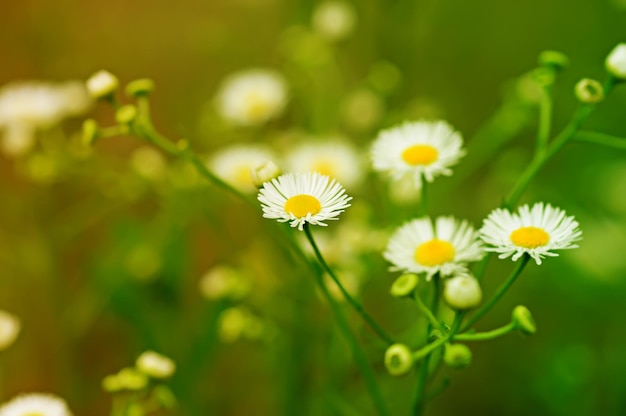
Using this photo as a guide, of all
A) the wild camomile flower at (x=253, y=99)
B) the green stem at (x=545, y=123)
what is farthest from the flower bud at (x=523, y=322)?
the wild camomile flower at (x=253, y=99)

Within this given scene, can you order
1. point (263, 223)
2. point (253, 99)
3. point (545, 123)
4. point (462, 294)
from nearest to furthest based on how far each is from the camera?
point (462, 294) → point (545, 123) → point (263, 223) → point (253, 99)

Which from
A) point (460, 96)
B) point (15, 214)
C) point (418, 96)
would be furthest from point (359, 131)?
point (15, 214)

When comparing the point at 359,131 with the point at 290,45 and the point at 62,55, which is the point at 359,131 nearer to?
the point at 290,45

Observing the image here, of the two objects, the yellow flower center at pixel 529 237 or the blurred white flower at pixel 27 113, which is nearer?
the yellow flower center at pixel 529 237

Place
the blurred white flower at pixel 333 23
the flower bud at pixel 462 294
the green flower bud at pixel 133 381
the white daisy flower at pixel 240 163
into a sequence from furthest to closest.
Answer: the blurred white flower at pixel 333 23 → the white daisy flower at pixel 240 163 → the green flower bud at pixel 133 381 → the flower bud at pixel 462 294

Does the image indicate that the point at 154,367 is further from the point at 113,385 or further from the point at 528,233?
the point at 528,233

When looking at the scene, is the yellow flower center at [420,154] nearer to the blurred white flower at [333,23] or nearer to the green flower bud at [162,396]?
the green flower bud at [162,396]

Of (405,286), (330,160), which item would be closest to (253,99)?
(330,160)
